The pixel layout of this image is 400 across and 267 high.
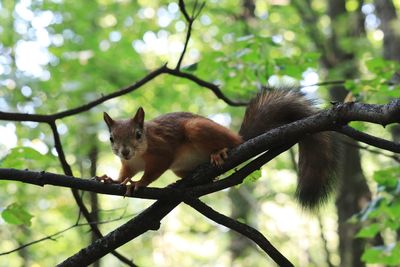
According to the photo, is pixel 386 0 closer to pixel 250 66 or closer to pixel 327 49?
pixel 327 49

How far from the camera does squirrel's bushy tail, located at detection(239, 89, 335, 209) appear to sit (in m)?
2.80

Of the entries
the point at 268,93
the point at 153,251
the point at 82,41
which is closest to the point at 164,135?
the point at 268,93

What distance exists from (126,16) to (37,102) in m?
2.33

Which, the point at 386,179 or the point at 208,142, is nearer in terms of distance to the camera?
the point at 208,142

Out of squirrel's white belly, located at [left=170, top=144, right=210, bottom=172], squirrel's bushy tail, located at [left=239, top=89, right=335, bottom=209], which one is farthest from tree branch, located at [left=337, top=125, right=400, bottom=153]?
squirrel's white belly, located at [left=170, top=144, right=210, bottom=172]

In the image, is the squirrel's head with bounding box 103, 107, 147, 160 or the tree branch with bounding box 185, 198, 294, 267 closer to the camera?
the tree branch with bounding box 185, 198, 294, 267

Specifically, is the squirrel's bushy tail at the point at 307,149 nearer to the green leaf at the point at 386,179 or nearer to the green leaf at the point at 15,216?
the green leaf at the point at 386,179

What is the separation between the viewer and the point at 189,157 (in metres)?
3.31

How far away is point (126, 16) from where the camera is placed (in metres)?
8.09

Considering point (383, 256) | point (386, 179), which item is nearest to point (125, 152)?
point (386, 179)

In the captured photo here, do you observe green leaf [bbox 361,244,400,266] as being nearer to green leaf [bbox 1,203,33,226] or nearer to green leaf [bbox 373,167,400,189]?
green leaf [bbox 373,167,400,189]

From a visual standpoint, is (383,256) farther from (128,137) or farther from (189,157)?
(128,137)

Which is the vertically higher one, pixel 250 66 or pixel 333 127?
pixel 250 66

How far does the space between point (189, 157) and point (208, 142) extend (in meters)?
0.24
